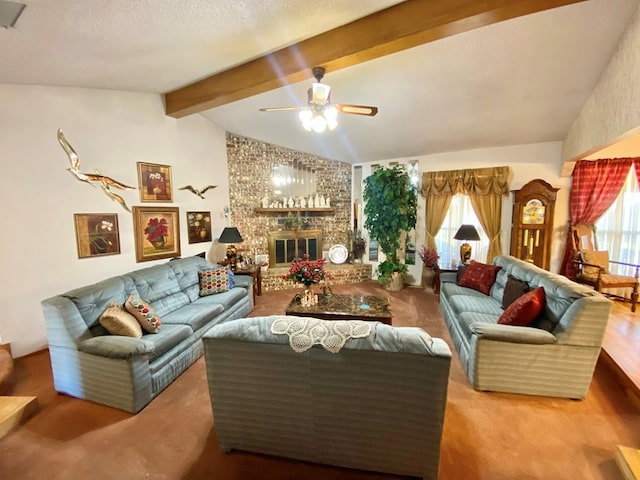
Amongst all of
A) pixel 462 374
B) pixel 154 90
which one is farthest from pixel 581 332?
pixel 154 90

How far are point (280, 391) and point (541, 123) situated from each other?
480cm

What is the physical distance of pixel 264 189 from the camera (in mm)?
5719

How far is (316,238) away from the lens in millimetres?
6090

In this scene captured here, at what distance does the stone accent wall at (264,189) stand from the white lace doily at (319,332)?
13.6 ft

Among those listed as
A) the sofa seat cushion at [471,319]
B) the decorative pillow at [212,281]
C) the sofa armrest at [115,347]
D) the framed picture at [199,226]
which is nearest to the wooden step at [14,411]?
the sofa armrest at [115,347]

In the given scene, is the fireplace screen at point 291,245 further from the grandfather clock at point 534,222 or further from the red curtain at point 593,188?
the red curtain at point 593,188

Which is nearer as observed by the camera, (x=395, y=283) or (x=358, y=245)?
(x=395, y=283)

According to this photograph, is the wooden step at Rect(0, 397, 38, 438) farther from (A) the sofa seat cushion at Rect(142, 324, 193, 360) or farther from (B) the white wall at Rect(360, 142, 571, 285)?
(B) the white wall at Rect(360, 142, 571, 285)

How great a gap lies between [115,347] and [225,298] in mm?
1498

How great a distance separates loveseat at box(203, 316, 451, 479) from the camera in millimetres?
1441

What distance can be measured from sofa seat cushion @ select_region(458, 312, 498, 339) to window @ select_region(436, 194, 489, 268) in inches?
91.4

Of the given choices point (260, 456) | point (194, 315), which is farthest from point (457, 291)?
point (194, 315)

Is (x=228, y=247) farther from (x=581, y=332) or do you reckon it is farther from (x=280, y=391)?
(x=581, y=332)

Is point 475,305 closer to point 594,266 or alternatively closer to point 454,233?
point 594,266
